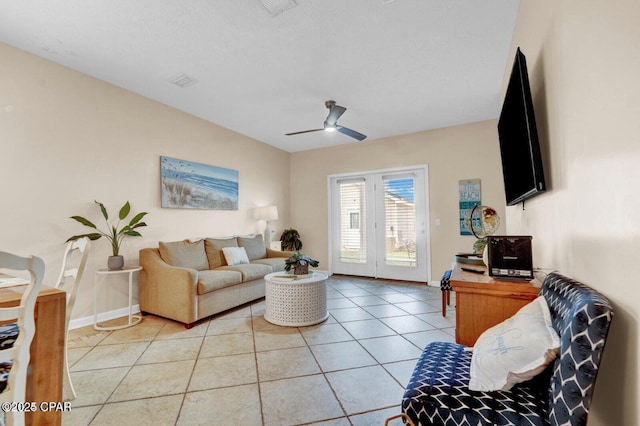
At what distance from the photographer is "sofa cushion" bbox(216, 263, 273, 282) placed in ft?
11.9

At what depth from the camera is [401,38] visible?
246 centimetres

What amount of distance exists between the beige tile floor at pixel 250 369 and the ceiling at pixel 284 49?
2699 mm

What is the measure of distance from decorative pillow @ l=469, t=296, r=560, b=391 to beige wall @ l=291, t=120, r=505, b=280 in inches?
149

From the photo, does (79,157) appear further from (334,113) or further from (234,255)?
(334,113)

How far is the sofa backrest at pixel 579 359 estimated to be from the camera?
0.75m

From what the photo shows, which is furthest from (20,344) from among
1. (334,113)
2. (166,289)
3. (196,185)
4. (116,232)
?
(196,185)

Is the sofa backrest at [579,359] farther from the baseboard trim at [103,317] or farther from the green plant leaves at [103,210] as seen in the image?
A: the baseboard trim at [103,317]

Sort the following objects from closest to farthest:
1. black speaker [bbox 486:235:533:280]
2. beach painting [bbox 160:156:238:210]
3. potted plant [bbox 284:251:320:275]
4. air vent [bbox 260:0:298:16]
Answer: black speaker [bbox 486:235:533:280] → air vent [bbox 260:0:298:16] → potted plant [bbox 284:251:320:275] → beach painting [bbox 160:156:238:210]

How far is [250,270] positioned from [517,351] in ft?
10.4

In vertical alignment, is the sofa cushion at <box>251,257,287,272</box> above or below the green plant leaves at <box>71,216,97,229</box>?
below

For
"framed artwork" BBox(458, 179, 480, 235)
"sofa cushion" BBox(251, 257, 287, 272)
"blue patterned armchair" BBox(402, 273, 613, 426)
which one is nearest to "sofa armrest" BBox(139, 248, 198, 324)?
"sofa cushion" BBox(251, 257, 287, 272)

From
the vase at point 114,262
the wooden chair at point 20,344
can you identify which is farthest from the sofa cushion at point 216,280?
the wooden chair at point 20,344

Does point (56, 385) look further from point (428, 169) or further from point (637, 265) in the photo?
point (428, 169)

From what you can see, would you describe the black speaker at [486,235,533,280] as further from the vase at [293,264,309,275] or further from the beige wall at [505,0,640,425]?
the vase at [293,264,309,275]
